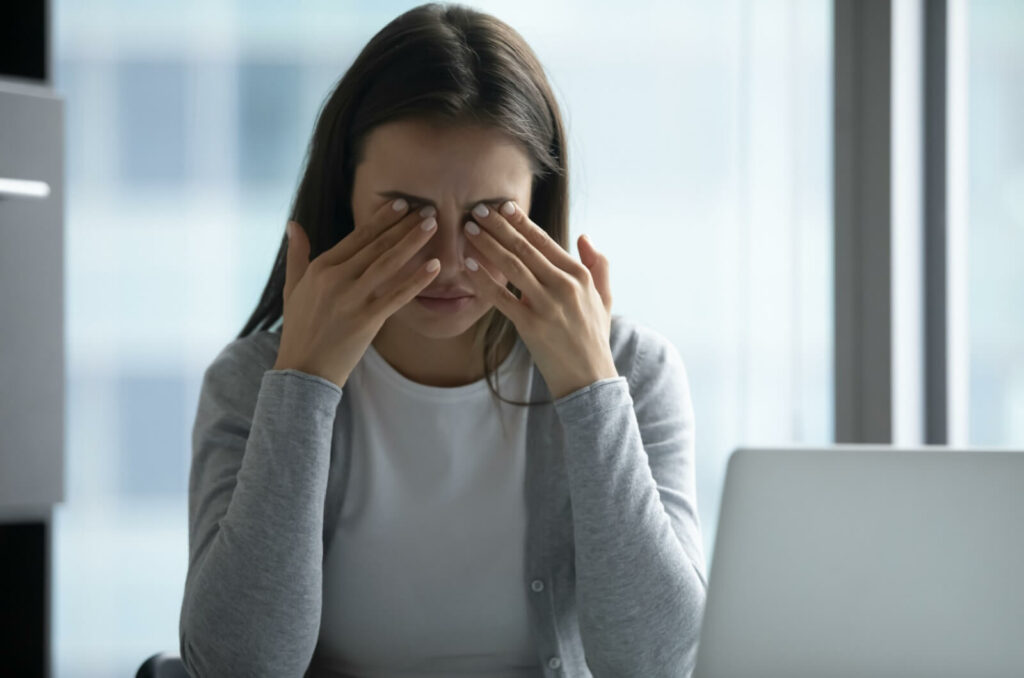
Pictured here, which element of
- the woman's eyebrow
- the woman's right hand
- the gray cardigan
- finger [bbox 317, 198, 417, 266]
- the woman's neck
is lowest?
the gray cardigan

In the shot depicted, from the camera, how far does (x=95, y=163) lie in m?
2.02

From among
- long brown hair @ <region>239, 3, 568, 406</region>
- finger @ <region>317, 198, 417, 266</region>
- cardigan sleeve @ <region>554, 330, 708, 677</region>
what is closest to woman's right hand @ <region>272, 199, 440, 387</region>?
finger @ <region>317, 198, 417, 266</region>

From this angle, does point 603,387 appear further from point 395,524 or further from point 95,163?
point 95,163

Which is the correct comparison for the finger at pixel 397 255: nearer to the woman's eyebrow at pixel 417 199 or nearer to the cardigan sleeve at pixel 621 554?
the woman's eyebrow at pixel 417 199

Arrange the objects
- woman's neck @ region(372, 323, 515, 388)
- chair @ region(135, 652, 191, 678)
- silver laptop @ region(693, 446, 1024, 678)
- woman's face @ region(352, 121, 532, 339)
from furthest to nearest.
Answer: woman's neck @ region(372, 323, 515, 388), woman's face @ region(352, 121, 532, 339), chair @ region(135, 652, 191, 678), silver laptop @ region(693, 446, 1024, 678)

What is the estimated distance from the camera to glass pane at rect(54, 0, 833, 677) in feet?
6.62

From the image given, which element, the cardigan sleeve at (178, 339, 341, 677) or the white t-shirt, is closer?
the cardigan sleeve at (178, 339, 341, 677)

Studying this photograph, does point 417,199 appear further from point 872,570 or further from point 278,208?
point 278,208

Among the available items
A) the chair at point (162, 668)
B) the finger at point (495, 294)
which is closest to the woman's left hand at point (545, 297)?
the finger at point (495, 294)

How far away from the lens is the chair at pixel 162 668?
3.10 feet

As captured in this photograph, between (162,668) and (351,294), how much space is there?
41 centimetres

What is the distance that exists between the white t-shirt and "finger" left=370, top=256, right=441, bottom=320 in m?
0.15

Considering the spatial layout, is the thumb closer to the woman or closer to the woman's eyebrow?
the woman

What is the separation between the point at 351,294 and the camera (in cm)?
108
